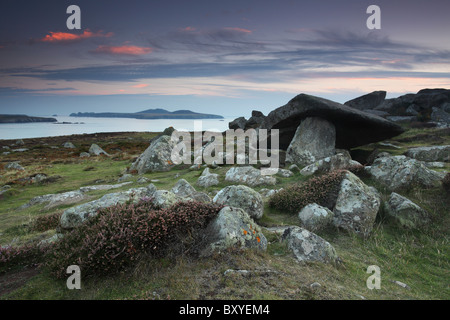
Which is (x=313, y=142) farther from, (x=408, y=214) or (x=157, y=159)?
(x=157, y=159)

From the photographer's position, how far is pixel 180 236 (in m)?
7.09

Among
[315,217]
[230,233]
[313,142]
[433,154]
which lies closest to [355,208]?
[315,217]

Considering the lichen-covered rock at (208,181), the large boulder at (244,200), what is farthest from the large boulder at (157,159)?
the large boulder at (244,200)

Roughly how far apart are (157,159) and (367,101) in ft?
178

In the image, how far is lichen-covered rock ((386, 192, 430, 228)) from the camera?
34.7 feet

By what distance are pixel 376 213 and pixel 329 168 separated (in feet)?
19.3

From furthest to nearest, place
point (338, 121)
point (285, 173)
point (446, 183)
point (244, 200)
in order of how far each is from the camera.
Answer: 1. point (338, 121)
2. point (285, 173)
3. point (446, 183)
4. point (244, 200)

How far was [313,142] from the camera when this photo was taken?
23219 mm

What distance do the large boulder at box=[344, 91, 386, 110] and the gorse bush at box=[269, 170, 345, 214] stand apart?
54031 millimetres

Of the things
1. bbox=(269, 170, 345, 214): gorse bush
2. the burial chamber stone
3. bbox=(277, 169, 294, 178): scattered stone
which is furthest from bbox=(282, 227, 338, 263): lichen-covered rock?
the burial chamber stone

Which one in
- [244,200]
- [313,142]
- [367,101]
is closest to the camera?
[244,200]

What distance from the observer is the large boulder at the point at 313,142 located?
2289 cm
